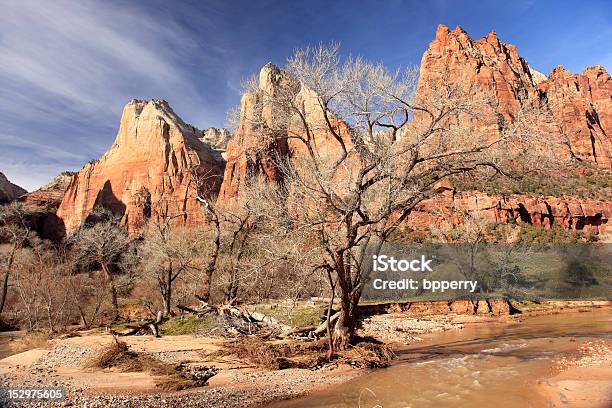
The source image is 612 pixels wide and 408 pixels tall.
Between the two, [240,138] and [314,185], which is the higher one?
[240,138]

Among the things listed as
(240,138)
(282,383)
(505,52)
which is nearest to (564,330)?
(282,383)

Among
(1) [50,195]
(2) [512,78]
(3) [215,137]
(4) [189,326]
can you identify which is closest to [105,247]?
(4) [189,326]

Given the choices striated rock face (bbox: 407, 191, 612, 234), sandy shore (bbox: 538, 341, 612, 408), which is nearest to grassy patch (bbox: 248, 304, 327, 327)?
sandy shore (bbox: 538, 341, 612, 408)

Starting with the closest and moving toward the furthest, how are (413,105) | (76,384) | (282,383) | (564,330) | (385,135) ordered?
1. (76,384)
2. (282,383)
3. (413,105)
4. (385,135)
5. (564,330)

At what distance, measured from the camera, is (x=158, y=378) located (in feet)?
27.1

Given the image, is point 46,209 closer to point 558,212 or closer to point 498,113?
point 498,113

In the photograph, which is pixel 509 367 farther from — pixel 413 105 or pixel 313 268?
pixel 413 105

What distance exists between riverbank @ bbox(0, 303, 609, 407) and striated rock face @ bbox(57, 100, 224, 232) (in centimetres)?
6194

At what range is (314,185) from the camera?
36.9 ft

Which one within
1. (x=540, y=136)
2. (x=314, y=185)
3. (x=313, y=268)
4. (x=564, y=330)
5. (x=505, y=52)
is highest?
(x=505, y=52)

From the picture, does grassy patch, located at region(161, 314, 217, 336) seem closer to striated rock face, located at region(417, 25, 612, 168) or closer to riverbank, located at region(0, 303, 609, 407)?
riverbank, located at region(0, 303, 609, 407)

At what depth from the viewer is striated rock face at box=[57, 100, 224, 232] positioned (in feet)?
243

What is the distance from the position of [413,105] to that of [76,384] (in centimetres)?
1014

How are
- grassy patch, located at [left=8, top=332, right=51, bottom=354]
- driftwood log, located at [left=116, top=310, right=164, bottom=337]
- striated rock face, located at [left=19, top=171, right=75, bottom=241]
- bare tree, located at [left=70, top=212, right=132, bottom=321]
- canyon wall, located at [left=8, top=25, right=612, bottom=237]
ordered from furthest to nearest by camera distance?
striated rock face, located at [left=19, top=171, right=75, bottom=241] < canyon wall, located at [left=8, top=25, right=612, bottom=237] < bare tree, located at [left=70, top=212, right=132, bottom=321] < driftwood log, located at [left=116, top=310, right=164, bottom=337] < grassy patch, located at [left=8, top=332, right=51, bottom=354]
